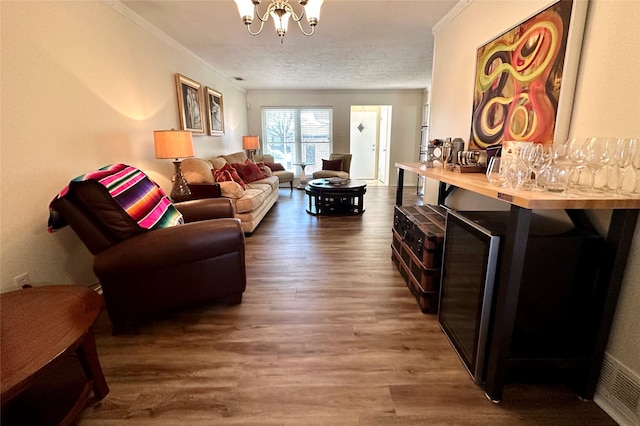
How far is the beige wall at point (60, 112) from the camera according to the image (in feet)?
5.62

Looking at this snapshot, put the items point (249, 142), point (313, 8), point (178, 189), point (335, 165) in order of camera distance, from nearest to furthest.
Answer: point (313, 8) < point (178, 189) < point (249, 142) < point (335, 165)

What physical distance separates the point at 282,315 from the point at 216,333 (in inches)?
17.6

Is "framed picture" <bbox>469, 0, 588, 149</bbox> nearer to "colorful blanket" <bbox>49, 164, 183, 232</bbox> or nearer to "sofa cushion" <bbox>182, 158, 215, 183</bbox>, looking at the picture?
"colorful blanket" <bbox>49, 164, 183, 232</bbox>

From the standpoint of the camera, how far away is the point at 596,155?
124cm

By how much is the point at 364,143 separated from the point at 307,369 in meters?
7.87

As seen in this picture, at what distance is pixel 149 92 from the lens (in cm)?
314

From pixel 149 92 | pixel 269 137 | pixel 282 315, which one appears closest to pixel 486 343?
pixel 282 315

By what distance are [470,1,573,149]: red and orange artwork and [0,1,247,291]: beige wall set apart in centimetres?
306

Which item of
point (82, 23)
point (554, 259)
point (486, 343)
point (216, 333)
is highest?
point (82, 23)

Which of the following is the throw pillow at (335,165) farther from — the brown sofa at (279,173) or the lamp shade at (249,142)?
the lamp shade at (249,142)

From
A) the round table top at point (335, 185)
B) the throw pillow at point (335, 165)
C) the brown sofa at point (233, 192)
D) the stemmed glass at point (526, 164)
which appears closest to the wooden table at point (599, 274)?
the stemmed glass at point (526, 164)

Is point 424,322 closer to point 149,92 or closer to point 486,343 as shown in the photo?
point 486,343

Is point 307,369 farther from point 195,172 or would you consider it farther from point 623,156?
point 195,172

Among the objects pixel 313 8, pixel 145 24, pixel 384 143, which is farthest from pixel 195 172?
pixel 384 143
